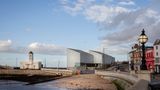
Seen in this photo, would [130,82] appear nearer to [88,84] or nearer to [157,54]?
[88,84]

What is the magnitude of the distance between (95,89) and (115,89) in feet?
19.2

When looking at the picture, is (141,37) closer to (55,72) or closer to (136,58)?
(136,58)

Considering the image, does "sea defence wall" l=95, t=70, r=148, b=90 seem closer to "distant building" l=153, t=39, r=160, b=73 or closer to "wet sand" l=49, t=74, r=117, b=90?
"wet sand" l=49, t=74, r=117, b=90

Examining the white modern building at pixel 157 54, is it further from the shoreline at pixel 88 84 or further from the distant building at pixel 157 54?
the shoreline at pixel 88 84

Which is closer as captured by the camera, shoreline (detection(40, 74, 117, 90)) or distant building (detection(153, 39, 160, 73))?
shoreline (detection(40, 74, 117, 90))

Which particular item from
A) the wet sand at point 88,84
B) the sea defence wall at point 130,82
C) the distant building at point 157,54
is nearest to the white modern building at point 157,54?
the distant building at point 157,54

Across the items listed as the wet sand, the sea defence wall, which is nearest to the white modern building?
the sea defence wall

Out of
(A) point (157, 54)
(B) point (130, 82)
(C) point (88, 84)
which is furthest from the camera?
(A) point (157, 54)

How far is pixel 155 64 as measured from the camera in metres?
119

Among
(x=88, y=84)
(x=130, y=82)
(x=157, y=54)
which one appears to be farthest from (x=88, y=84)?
(x=130, y=82)

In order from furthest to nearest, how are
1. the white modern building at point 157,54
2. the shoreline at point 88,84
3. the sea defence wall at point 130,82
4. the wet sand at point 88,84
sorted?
the white modern building at point 157,54
the shoreline at point 88,84
the wet sand at point 88,84
the sea defence wall at point 130,82

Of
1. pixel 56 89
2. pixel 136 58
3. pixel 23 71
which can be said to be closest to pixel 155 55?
pixel 136 58

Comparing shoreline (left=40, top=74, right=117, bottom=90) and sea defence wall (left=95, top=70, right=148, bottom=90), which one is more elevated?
sea defence wall (left=95, top=70, right=148, bottom=90)

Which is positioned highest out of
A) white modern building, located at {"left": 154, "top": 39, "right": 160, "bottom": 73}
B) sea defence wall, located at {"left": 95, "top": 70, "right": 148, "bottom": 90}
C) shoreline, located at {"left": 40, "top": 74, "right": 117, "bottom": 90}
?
white modern building, located at {"left": 154, "top": 39, "right": 160, "bottom": 73}
